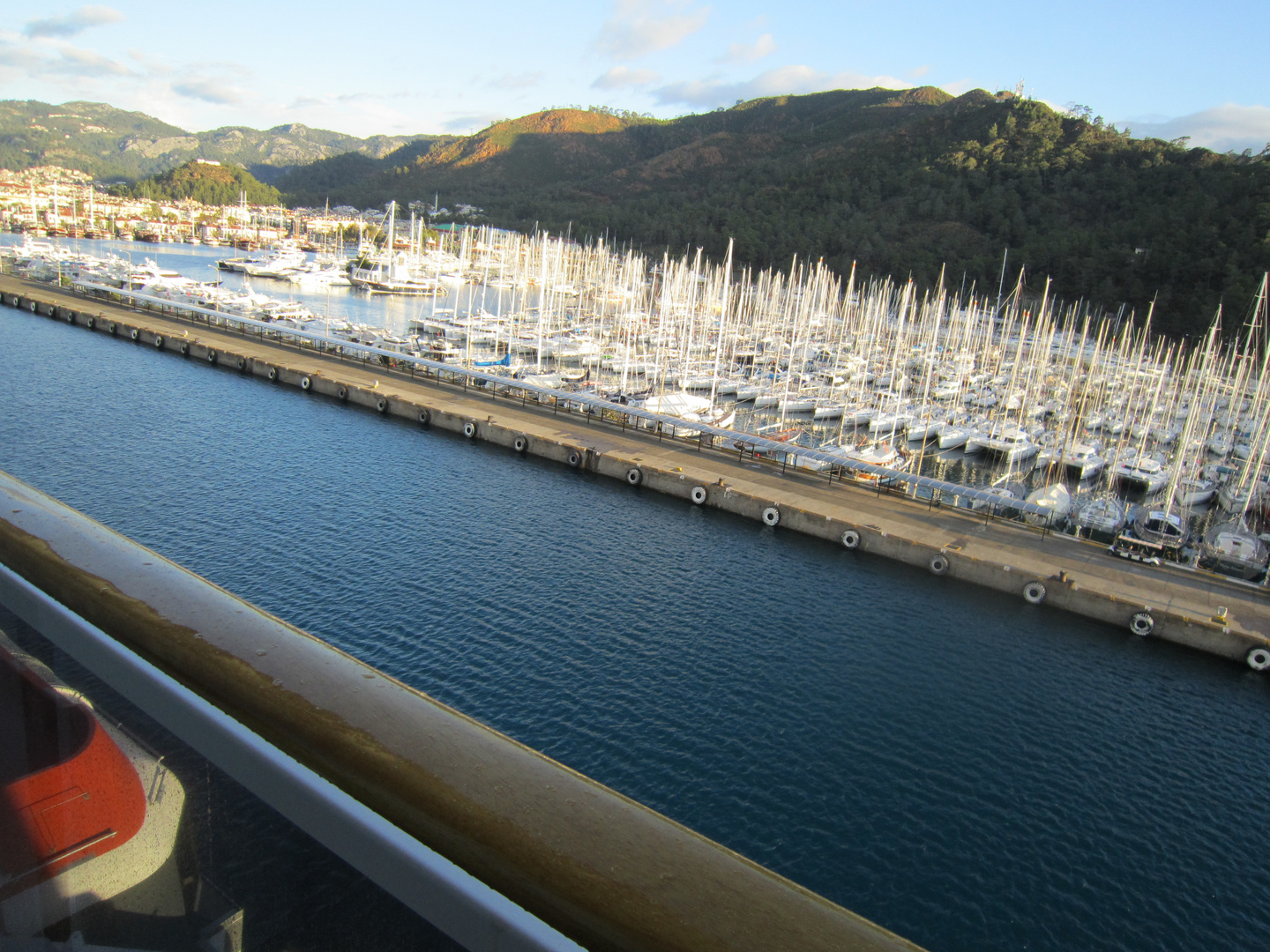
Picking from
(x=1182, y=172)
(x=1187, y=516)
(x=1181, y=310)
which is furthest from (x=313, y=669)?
(x=1182, y=172)

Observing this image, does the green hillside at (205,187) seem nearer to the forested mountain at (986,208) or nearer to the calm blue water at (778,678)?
the forested mountain at (986,208)

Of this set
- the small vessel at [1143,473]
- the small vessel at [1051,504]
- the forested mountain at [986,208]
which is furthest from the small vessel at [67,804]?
the forested mountain at [986,208]

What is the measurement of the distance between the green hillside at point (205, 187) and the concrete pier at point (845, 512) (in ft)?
528

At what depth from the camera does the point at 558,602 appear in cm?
1853

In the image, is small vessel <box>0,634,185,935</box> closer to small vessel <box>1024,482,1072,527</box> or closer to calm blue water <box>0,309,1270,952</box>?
calm blue water <box>0,309,1270,952</box>

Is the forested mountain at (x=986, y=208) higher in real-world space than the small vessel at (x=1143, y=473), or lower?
higher

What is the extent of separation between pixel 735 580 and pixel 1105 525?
14.5 meters

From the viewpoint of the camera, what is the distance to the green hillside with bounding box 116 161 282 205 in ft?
567

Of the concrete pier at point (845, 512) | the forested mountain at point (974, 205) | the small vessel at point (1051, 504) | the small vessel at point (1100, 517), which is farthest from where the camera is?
the forested mountain at point (974, 205)

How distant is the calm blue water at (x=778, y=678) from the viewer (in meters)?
11.7

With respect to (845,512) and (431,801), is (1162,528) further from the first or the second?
(431,801)

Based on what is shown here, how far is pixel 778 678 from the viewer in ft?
53.4

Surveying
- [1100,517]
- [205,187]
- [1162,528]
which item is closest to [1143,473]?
[1100,517]

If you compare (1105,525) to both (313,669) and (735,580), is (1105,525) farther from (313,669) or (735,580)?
(313,669)
